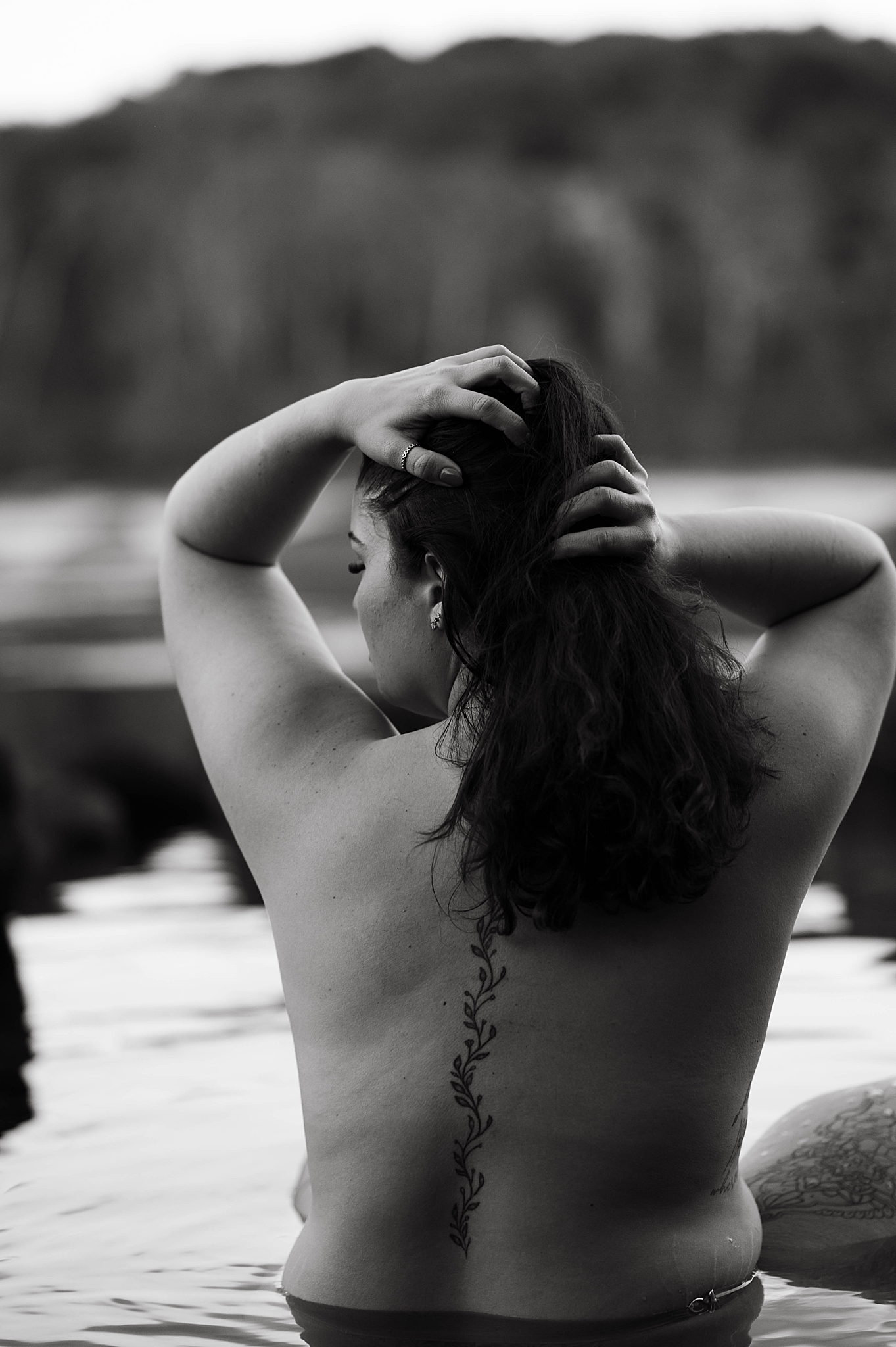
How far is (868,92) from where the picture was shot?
34156mm

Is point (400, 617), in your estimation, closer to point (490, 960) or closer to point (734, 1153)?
point (490, 960)

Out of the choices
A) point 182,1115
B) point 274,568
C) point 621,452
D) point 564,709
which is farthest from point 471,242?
point 564,709

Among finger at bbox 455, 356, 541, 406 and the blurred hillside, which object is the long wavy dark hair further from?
the blurred hillside

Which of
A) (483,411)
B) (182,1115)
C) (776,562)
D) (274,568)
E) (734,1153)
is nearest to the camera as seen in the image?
(483,411)

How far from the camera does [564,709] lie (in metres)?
1.26

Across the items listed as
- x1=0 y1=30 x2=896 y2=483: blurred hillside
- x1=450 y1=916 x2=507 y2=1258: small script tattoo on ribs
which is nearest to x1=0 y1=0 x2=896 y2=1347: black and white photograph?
x1=450 y1=916 x2=507 y2=1258: small script tattoo on ribs

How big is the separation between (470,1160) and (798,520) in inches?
33.8

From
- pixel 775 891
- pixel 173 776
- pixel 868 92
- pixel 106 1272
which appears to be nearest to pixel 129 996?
pixel 106 1272

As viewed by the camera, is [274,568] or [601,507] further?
[274,568]

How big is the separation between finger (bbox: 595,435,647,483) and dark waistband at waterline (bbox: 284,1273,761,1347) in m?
0.82

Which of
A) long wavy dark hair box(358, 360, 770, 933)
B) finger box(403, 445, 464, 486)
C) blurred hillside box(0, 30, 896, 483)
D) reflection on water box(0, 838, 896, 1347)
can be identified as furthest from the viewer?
blurred hillside box(0, 30, 896, 483)

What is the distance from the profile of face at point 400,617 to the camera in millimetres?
1440

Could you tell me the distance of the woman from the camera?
1288 mm

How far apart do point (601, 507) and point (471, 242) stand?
116 feet
